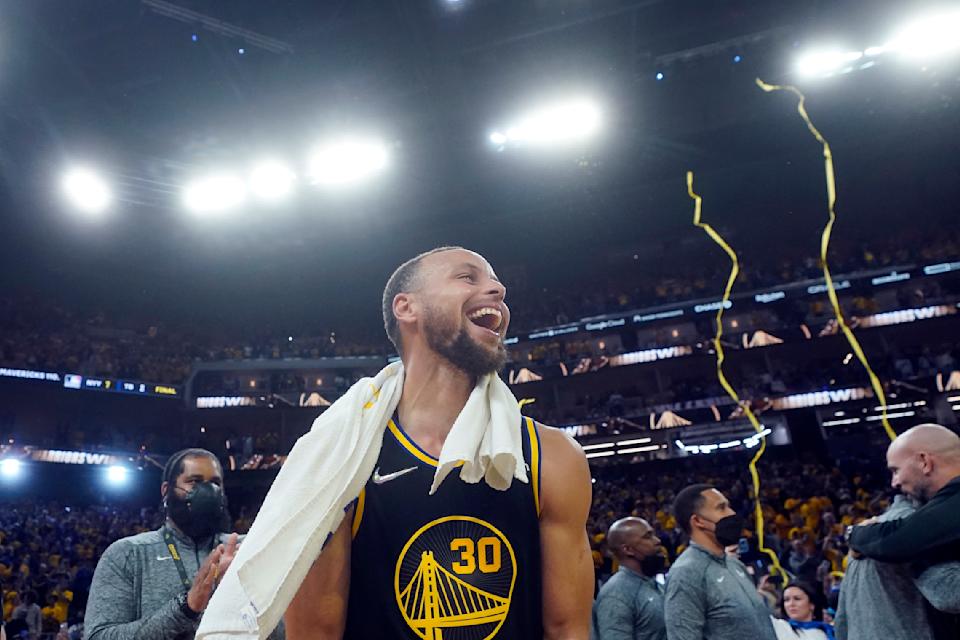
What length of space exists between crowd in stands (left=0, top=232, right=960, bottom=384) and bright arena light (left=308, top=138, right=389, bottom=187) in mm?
11810

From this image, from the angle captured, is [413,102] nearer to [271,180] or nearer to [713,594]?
[271,180]

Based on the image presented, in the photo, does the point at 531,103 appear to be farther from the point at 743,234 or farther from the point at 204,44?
the point at 743,234

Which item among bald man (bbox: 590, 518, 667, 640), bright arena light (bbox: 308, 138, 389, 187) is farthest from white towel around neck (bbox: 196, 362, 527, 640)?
bright arena light (bbox: 308, 138, 389, 187)

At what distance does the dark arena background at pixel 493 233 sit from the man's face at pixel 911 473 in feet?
16.6

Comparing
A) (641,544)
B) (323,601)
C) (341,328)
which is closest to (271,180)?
(341,328)

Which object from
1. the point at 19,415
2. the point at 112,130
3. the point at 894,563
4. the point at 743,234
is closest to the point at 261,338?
the point at 19,415

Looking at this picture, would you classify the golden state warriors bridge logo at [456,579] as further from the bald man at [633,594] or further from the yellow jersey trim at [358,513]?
the bald man at [633,594]

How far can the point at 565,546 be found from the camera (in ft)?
5.96

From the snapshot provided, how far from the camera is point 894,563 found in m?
2.91

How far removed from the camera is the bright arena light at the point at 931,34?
556 inches

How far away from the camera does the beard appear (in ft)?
6.77

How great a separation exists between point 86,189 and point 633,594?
18110mm

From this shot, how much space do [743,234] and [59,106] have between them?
24.1 metres

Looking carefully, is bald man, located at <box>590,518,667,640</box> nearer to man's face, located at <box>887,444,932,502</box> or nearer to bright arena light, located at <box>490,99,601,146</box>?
man's face, located at <box>887,444,932,502</box>
